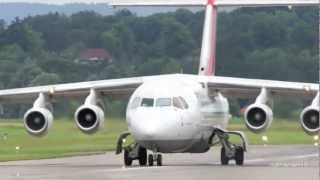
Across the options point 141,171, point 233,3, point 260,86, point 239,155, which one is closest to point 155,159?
point 239,155

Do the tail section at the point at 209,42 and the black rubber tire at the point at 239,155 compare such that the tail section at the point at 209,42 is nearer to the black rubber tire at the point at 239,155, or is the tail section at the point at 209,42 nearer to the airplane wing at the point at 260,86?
the airplane wing at the point at 260,86

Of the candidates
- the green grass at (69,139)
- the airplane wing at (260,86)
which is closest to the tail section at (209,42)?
the airplane wing at (260,86)

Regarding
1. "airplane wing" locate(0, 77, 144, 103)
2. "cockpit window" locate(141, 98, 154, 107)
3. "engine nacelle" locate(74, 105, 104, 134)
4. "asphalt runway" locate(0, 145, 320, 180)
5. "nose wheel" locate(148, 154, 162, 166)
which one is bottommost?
"asphalt runway" locate(0, 145, 320, 180)

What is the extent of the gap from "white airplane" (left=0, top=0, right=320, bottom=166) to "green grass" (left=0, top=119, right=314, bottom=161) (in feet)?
14.8

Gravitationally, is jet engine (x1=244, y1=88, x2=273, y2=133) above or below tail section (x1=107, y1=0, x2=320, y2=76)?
below

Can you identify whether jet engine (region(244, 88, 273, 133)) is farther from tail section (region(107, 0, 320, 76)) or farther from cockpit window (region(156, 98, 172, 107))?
tail section (region(107, 0, 320, 76))

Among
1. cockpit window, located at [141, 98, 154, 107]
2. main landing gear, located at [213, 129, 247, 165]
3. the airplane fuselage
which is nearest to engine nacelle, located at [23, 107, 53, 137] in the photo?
the airplane fuselage

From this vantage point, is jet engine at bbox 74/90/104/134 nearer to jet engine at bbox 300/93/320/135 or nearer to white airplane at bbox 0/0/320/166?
white airplane at bbox 0/0/320/166

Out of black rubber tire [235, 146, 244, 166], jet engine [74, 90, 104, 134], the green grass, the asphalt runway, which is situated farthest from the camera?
the green grass

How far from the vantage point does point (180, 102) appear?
29797 millimetres

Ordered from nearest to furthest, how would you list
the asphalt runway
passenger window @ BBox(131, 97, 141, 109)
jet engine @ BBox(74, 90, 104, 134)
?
the asphalt runway → passenger window @ BBox(131, 97, 141, 109) → jet engine @ BBox(74, 90, 104, 134)

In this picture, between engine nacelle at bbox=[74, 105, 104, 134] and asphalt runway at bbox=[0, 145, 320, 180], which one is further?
engine nacelle at bbox=[74, 105, 104, 134]

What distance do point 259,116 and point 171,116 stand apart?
2.68m

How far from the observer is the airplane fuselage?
94.7 ft
